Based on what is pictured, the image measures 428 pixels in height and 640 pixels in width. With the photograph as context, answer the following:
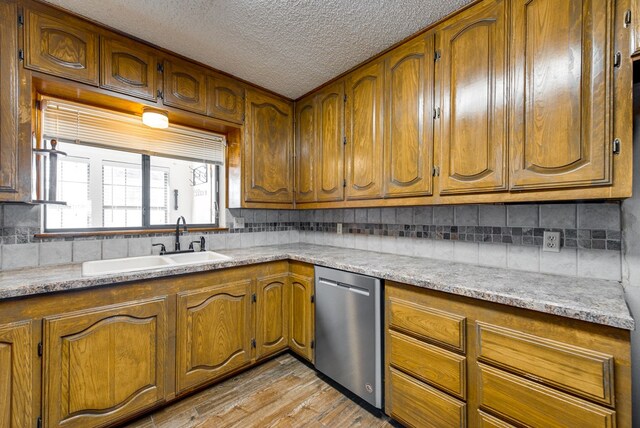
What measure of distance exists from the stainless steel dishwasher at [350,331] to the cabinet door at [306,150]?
873mm

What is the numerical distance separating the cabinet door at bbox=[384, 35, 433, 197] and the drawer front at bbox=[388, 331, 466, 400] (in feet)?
2.82

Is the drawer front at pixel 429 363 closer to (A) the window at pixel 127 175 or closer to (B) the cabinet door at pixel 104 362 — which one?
(B) the cabinet door at pixel 104 362

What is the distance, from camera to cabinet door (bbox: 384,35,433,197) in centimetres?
162

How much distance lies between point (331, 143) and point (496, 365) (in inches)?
70.8

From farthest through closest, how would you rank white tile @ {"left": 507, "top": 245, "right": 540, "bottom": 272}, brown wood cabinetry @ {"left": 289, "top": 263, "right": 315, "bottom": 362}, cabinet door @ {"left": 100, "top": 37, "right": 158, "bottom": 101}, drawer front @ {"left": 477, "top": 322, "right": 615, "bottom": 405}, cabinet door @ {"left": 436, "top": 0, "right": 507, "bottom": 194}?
1. brown wood cabinetry @ {"left": 289, "top": 263, "right": 315, "bottom": 362}
2. cabinet door @ {"left": 100, "top": 37, "right": 158, "bottom": 101}
3. white tile @ {"left": 507, "top": 245, "right": 540, "bottom": 272}
4. cabinet door @ {"left": 436, "top": 0, "right": 507, "bottom": 194}
5. drawer front @ {"left": 477, "top": 322, "right": 615, "bottom": 405}

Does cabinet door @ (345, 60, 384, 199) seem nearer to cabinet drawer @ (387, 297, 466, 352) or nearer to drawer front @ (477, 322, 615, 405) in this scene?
cabinet drawer @ (387, 297, 466, 352)

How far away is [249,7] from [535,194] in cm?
172

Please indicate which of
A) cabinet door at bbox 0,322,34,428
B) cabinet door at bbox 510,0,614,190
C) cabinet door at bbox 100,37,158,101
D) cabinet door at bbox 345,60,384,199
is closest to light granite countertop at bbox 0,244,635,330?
cabinet door at bbox 0,322,34,428

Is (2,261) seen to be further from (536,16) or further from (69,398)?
(536,16)

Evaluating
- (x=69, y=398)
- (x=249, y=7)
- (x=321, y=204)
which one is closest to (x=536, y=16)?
(x=249, y=7)

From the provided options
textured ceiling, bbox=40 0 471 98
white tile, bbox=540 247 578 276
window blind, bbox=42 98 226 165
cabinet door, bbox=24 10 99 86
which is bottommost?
white tile, bbox=540 247 578 276

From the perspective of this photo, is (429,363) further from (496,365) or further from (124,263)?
(124,263)

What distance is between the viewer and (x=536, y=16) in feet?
4.00

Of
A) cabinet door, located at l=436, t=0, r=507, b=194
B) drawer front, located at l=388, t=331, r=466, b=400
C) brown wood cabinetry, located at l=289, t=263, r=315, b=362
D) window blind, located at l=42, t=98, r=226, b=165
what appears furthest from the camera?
brown wood cabinetry, located at l=289, t=263, r=315, b=362
